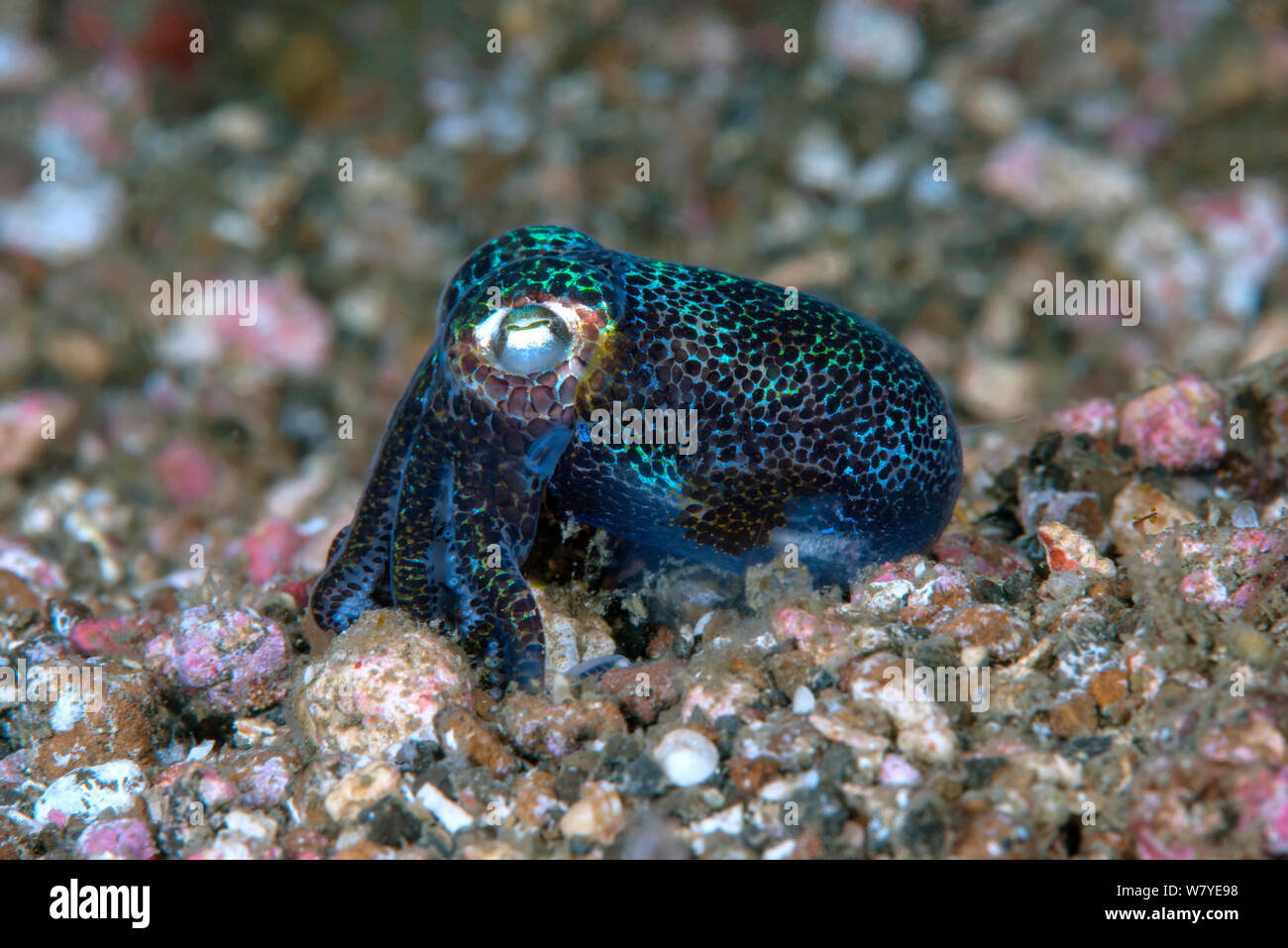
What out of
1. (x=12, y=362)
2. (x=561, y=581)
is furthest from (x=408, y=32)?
(x=561, y=581)

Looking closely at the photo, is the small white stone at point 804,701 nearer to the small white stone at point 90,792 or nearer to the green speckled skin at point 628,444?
the green speckled skin at point 628,444

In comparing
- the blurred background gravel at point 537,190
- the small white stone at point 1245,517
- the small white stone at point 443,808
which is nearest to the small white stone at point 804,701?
the small white stone at point 443,808

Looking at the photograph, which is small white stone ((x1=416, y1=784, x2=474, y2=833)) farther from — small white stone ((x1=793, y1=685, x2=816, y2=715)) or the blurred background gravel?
the blurred background gravel

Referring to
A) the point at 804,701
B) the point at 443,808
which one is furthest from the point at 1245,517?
the point at 443,808

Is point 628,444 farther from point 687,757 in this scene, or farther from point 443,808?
point 443,808

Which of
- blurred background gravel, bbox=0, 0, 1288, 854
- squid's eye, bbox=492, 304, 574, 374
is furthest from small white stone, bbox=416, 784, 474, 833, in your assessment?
blurred background gravel, bbox=0, 0, 1288, 854
